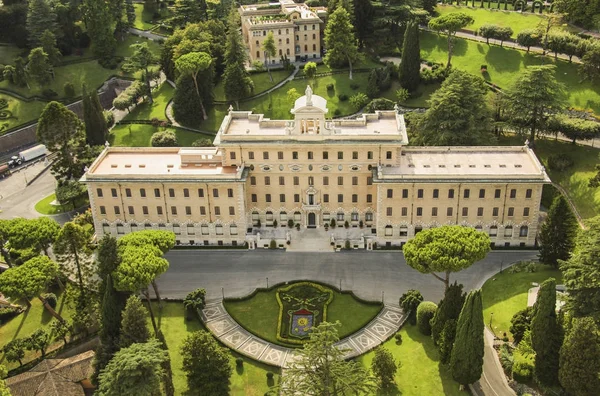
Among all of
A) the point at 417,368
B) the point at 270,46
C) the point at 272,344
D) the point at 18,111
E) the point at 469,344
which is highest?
the point at 270,46

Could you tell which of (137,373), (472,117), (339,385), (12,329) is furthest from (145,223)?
(472,117)

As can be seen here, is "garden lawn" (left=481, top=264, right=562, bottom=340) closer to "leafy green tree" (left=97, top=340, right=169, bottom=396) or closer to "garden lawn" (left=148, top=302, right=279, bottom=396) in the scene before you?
"garden lawn" (left=148, top=302, right=279, bottom=396)

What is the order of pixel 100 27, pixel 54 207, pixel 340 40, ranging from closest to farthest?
1. pixel 54 207
2. pixel 340 40
3. pixel 100 27

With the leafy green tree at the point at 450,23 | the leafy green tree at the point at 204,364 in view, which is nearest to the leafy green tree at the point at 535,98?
the leafy green tree at the point at 450,23

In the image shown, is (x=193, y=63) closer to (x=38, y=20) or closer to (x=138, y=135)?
(x=138, y=135)

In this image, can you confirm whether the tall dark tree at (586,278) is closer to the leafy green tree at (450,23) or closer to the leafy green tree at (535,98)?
the leafy green tree at (535,98)

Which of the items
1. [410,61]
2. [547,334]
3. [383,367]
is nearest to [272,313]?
[383,367]

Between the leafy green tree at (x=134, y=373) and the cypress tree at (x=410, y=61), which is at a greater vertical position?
the cypress tree at (x=410, y=61)
